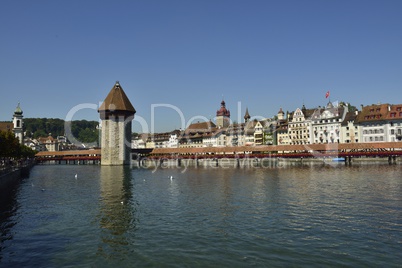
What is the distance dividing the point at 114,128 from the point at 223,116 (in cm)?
6786

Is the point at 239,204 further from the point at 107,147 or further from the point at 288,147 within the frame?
the point at 107,147

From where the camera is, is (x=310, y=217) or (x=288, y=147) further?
(x=288, y=147)

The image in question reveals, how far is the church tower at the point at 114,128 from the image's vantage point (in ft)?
241

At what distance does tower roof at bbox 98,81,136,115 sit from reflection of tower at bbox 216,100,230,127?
63.8m

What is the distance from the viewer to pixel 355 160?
61312 millimetres

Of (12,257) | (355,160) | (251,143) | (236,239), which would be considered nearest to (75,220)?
(12,257)

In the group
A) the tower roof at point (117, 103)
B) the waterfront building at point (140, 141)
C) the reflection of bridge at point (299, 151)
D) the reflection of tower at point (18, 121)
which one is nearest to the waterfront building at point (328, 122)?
the reflection of bridge at point (299, 151)

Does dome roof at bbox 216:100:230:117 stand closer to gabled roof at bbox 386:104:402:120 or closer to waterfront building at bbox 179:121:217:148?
waterfront building at bbox 179:121:217:148

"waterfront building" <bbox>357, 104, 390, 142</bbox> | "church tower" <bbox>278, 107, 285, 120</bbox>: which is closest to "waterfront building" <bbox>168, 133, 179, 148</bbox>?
"church tower" <bbox>278, 107, 285, 120</bbox>

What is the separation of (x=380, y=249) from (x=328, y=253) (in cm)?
191

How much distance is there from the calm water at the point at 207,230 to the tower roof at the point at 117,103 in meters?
50.0

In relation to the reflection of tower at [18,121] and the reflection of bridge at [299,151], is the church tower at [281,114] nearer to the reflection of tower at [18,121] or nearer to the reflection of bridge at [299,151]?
the reflection of bridge at [299,151]

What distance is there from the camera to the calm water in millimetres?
11336

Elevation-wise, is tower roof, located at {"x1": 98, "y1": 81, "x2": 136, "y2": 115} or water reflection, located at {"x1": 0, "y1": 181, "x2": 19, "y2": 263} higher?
tower roof, located at {"x1": 98, "y1": 81, "x2": 136, "y2": 115}
